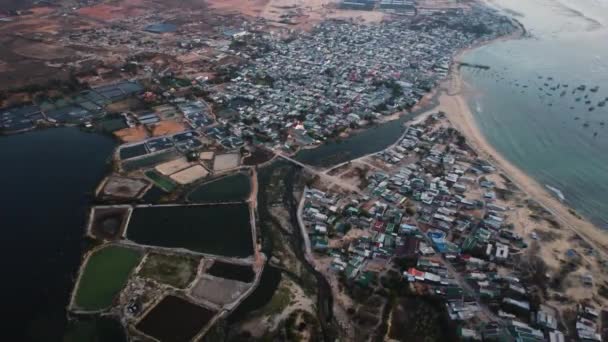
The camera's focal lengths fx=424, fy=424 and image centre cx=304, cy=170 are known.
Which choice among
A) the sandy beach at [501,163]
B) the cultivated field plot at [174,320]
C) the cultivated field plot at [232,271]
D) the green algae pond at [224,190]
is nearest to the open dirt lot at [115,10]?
the green algae pond at [224,190]

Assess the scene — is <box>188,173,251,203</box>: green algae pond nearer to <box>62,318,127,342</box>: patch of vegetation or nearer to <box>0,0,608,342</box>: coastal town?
<box>0,0,608,342</box>: coastal town

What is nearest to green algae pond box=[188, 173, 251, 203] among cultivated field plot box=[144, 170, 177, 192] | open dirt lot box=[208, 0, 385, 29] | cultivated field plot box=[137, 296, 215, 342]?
cultivated field plot box=[144, 170, 177, 192]

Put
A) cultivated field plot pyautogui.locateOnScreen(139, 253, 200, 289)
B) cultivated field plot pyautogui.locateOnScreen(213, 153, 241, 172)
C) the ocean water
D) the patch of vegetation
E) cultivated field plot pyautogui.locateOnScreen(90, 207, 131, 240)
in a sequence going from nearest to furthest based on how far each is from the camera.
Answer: the patch of vegetation, cultivated field plot pyautogui.locateOnScreen(139, 253, 200, 289), cultivated field plot pyautogui.locateOnScreen(90, 207, 131, 240), cultivated field plot pyautogui.locateOnScreen(213, 153, 241, 172), the ocean water

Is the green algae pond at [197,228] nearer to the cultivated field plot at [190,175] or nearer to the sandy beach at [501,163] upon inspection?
the cultivated field plot at [190,175]

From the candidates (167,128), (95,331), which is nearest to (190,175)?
(167,128)

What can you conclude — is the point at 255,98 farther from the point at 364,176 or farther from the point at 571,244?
the point at 571,244

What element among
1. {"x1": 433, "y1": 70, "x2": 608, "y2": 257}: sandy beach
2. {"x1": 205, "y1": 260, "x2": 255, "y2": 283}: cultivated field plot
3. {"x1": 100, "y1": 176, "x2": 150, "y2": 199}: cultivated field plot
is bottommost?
{"x1": 205, "y1": 260, "x2": 255, "y2": 283}: cultivated field plot
